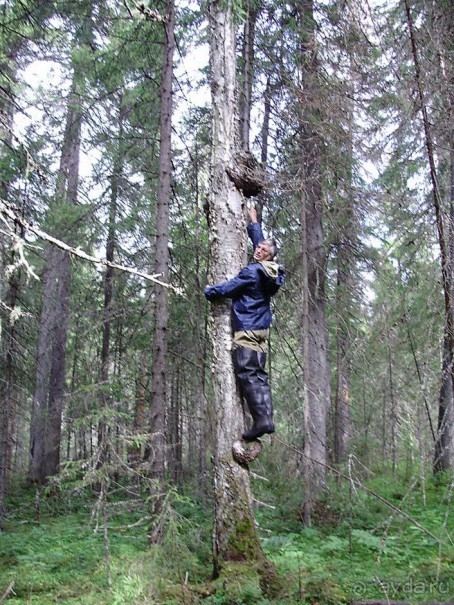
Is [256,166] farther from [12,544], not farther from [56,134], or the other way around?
[56,134]

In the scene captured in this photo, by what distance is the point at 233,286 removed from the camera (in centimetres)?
544

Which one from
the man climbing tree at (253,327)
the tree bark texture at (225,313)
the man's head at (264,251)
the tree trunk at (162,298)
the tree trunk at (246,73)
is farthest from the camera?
the tree trunk at (246,73)

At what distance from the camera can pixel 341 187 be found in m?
10.2

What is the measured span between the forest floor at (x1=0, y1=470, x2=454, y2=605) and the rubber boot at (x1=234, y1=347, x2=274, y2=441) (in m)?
0.87

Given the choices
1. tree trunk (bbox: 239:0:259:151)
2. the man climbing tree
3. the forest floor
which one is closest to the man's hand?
the man climbing tree

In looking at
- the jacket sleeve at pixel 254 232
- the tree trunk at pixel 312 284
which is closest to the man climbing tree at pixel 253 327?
the jacket sleeve at pixel 254 232

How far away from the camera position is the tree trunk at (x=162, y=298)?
772 cm

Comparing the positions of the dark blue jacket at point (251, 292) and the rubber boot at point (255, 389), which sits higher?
the dark blue jacket at point (251, 292)

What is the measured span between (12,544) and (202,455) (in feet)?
14.1

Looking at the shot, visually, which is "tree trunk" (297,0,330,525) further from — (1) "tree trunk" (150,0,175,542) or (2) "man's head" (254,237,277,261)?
(2) "man's head" (254,237,277,261)

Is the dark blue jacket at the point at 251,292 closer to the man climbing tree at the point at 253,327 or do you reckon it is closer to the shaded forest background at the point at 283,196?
the man climbing tree at the point at 253,327

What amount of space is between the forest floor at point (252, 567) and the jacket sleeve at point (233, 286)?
7.00ft

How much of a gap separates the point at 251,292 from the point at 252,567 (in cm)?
266

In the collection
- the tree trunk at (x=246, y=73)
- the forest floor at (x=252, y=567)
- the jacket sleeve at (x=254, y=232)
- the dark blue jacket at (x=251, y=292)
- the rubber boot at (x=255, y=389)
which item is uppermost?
the tree trunk at (x=246, y=73)
